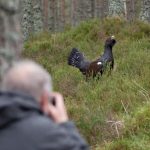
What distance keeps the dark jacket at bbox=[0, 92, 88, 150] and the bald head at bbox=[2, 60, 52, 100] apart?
6cm

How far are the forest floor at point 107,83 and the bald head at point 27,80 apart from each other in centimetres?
303

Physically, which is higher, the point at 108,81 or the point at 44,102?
the point at 44,102

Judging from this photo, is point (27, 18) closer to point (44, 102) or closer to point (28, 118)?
point (44, 102)

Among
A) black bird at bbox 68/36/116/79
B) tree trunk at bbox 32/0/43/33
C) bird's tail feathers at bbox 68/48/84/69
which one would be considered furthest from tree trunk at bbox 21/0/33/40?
black bird at bbox 68/36/116/79

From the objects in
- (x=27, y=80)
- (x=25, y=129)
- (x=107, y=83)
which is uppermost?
(x=27, y=80)

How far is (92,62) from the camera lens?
9.68 meters

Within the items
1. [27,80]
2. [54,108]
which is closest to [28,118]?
[27,80]

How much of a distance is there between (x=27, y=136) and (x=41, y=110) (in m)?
0.20

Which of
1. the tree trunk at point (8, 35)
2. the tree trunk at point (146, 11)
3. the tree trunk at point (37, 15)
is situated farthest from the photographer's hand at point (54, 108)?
the tree trunk at point (37, 15)

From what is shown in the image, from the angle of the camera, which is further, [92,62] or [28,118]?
[92,62]

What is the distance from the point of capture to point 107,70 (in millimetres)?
8930

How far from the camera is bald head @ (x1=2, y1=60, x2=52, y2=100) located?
2480mm

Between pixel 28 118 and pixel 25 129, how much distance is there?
52mm

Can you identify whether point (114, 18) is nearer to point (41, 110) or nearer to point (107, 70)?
point (107, 70)
